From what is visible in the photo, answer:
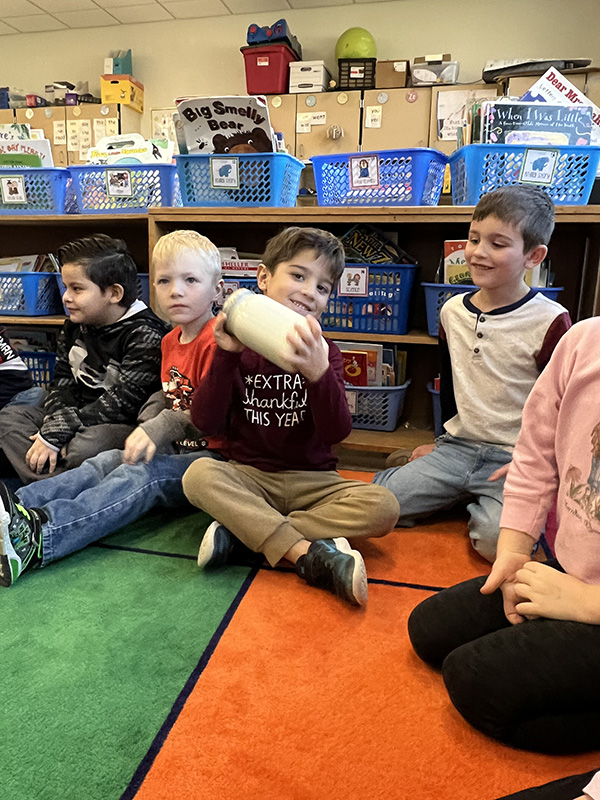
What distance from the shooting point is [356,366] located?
1684 mm

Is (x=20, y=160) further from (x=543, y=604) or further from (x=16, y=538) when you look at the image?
(x=543, y=604)

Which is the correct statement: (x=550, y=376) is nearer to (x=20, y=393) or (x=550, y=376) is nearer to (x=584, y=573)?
(x=584, y=573)

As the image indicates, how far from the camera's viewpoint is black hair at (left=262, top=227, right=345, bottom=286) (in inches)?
42.7

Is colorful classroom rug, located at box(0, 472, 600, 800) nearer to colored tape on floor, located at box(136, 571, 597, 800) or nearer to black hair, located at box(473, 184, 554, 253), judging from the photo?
colored tape on floor, located at box(136, 571, 597, 800)

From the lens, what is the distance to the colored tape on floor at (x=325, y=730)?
0.60m

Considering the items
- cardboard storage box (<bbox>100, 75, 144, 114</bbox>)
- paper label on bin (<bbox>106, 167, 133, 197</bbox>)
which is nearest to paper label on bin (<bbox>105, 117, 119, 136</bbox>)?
cardboard storage box (<bbox>100, 75, 144, 114</bbox>)

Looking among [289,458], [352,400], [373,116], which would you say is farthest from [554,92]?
[373,116]

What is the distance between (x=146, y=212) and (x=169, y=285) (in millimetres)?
534

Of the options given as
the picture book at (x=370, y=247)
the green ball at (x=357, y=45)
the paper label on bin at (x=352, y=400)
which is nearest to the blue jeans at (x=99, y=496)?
the paper label on bin at (x=352, y=400)

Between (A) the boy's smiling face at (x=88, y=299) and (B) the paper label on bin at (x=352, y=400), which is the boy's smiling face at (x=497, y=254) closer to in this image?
(B) the paper label on bin at (x=352, y=400)

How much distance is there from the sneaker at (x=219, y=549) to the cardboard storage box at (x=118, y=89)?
3.74m

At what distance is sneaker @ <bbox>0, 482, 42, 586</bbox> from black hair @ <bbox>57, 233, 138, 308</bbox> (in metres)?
0.63

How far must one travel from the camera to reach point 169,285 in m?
1.28

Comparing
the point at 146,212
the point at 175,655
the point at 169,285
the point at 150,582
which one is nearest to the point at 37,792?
the point at 175,655
